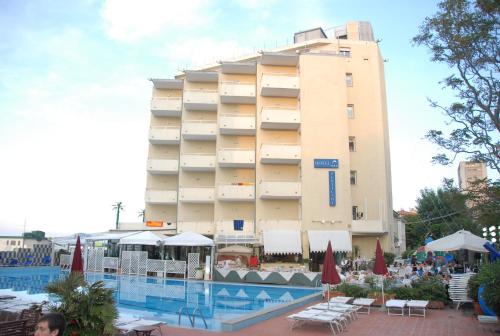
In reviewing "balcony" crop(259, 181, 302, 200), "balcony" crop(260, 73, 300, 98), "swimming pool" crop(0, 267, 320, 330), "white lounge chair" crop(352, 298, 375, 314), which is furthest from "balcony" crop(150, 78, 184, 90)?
"white lounge chair" crop(352, 298, 375, 314)

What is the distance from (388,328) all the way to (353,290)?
17.0ft

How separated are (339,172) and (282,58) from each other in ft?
39.4

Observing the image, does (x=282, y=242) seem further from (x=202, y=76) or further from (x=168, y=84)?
(x=168, y=84)

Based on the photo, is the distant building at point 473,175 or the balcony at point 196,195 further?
the balcony at point 196,195

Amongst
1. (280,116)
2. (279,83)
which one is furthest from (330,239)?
(279,83)

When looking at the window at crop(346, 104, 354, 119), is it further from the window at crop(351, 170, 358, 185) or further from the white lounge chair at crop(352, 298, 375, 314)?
the white lounge chair at crop(352, 298, 375, 314)

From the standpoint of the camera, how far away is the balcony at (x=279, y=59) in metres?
38.1

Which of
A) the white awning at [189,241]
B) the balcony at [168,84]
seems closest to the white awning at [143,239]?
the white awning at [189,241]

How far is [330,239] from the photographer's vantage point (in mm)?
33250

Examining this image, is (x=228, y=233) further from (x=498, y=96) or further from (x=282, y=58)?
(x=498, y=96)

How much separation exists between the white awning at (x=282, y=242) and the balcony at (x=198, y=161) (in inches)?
337

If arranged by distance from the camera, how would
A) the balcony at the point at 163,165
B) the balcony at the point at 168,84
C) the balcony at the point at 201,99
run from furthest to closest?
the balcony at the point at 168,84
the balcony at the point at 163,165
the balcony at the point at 201,99

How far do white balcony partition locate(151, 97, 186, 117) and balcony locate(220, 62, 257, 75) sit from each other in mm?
5448

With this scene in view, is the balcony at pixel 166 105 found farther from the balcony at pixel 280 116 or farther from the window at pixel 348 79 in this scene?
the window at pixel 348 79
